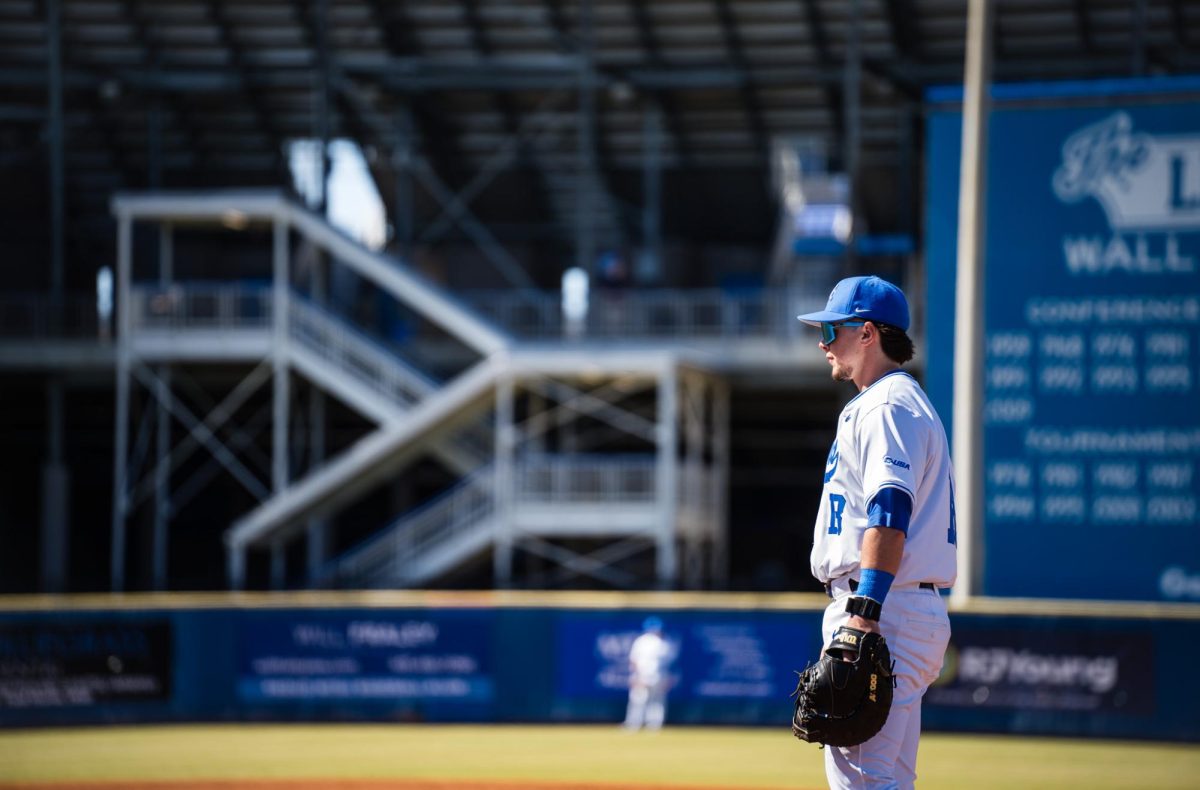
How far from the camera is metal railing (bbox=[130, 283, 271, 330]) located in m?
33.1

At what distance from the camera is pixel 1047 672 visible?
1822 centimetres

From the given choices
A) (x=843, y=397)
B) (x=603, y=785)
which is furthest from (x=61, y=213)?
(x=603, y=785)

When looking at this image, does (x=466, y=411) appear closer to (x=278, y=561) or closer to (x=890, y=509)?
(x=278, y=561)

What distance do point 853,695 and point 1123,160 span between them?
50.0ft

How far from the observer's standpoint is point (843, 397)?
32.8m

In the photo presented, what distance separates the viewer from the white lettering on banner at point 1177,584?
1923cm

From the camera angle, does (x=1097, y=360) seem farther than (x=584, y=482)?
No

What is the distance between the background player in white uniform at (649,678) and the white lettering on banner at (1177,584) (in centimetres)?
542

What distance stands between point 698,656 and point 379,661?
366cm

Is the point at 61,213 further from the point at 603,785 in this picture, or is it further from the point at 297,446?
the point at 603,785

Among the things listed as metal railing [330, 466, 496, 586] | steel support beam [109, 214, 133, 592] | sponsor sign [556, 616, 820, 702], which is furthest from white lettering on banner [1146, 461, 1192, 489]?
steel support beam [109, 214, 133, 592]

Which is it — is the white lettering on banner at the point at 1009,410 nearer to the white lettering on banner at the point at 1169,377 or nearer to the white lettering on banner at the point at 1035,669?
the white lettering on banner at the point at 1169,377

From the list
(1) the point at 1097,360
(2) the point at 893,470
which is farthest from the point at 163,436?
(2) the point at 893,470

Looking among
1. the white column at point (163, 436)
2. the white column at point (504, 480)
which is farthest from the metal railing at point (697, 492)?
the white column at point (163, 436)
